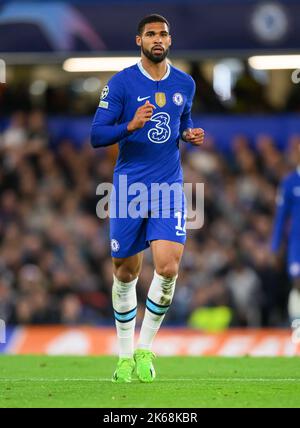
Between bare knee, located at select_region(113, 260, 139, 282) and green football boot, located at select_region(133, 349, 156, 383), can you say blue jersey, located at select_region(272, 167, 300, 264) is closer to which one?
bare knee, located at select_region(113, 260, 139, 282)

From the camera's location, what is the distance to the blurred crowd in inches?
750

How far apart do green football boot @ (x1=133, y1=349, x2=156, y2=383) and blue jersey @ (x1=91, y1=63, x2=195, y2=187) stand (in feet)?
4.63

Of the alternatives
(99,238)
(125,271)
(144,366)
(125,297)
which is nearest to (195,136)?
(125,271)

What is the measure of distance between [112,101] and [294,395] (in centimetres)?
279

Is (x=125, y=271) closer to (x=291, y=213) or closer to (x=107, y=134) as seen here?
(x=107, y=134)

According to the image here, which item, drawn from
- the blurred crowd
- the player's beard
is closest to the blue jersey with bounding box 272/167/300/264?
the blurred crowd

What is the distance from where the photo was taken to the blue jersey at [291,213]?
15.9 meters

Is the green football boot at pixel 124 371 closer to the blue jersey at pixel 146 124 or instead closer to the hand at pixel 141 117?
the blue jersey at pixel 146 124

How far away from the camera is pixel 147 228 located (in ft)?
31.1

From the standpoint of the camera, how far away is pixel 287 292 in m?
19.1

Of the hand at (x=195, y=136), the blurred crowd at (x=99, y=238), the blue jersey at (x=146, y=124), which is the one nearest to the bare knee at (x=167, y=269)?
the blue jersey at (x=146, y=124)

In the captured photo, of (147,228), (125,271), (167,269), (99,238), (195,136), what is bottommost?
(167,269)

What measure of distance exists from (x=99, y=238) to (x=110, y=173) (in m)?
1.48

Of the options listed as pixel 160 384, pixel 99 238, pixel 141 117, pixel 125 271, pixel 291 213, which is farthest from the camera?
pixel 99 238
